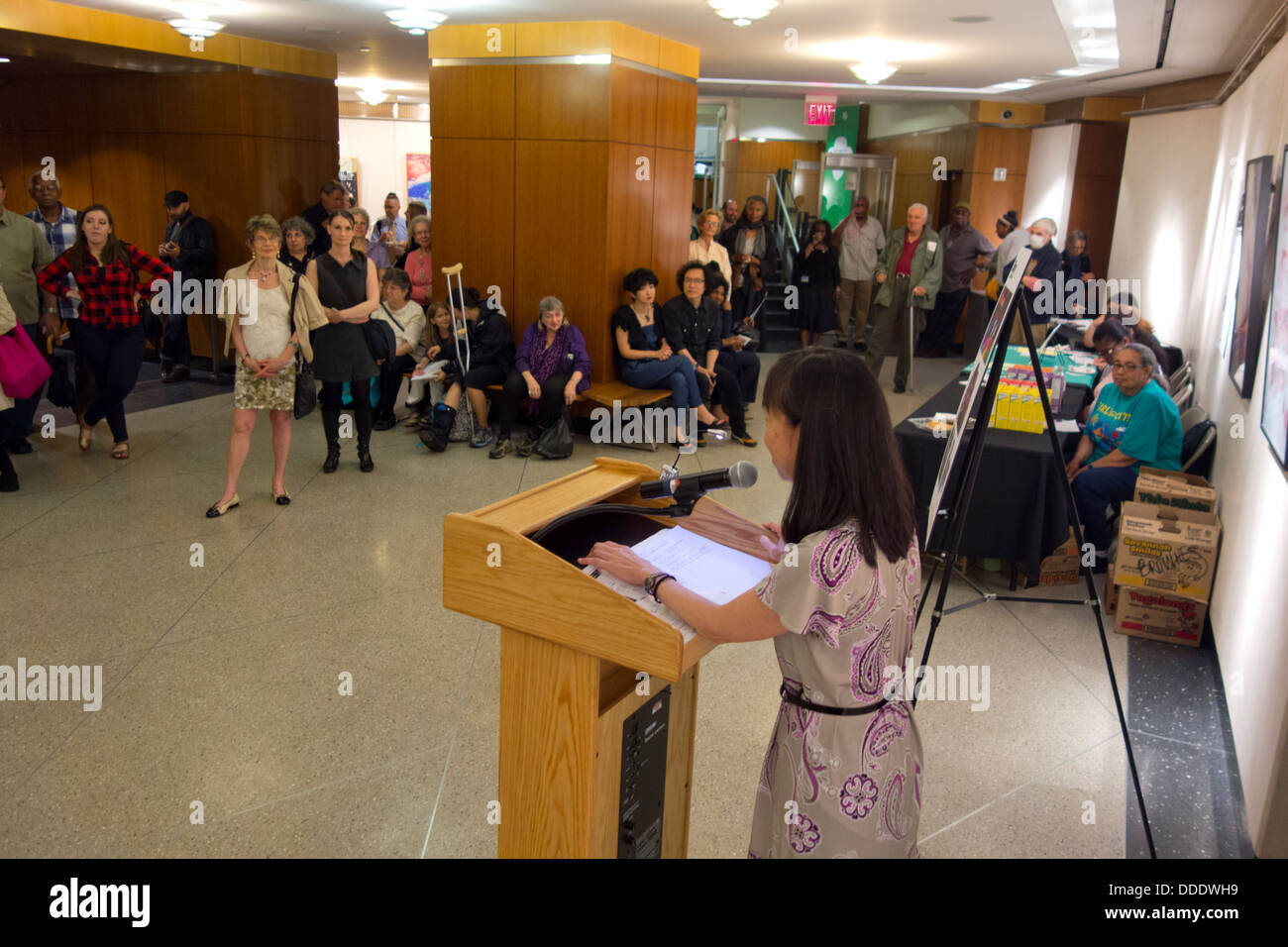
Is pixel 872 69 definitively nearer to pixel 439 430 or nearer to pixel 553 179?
pixel 553 179

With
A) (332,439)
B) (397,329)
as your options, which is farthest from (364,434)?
(397,329)

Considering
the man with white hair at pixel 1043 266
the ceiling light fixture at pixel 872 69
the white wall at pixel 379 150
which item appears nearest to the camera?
the man with white hair at pixel 1043 266

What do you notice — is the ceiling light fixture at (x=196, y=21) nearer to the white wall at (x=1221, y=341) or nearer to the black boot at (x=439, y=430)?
the black boot at (x=439, y=430)

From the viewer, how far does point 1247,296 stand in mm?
4723

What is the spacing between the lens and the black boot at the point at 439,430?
7152 millimetres

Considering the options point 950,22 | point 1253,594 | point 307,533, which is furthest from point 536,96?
point 1253,594

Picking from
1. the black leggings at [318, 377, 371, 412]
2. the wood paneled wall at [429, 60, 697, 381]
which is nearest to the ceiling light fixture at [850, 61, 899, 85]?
the wood paneled wall at [429, 60, 697, 381]

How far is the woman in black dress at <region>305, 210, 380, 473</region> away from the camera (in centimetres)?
611

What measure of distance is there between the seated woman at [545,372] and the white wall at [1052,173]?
26.2ft

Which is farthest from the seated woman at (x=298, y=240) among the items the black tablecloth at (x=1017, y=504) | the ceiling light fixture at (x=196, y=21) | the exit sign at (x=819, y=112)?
the exit sign at (x=819, y=112)

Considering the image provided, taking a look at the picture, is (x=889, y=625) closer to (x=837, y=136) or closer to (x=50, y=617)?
(x=50, y=617)

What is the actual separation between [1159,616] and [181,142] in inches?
369

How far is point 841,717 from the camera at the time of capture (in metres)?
1.91
